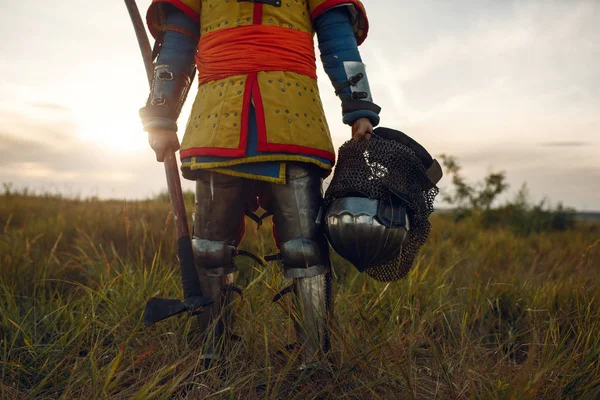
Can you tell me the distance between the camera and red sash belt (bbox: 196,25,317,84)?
2.07 metres

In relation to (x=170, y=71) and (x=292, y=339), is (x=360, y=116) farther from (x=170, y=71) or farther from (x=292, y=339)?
(x=292, y=339)

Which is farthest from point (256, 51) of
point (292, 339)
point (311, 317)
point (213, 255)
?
point (292, 339)

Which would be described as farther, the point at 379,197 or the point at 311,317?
the point at 311,317

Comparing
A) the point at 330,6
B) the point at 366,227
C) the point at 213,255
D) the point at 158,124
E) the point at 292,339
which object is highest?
the point at 330,6

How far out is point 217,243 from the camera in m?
2.19

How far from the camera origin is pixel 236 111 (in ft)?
6.70

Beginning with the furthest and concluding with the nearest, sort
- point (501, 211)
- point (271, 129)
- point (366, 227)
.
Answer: point (501, 211), point (271, 129), point (366, 227)

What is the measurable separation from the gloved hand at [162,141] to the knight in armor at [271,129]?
0.04 meters

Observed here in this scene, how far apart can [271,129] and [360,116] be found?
40 cm

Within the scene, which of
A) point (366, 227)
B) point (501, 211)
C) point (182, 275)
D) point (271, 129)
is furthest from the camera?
point (501, 211)

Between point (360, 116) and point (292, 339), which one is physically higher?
point (360, 116)

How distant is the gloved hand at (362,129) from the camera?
2.09 metres

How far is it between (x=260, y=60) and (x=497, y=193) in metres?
8.38

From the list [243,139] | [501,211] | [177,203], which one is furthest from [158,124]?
[501,211]
